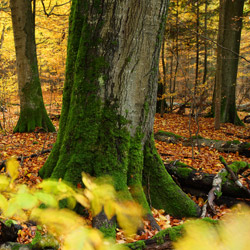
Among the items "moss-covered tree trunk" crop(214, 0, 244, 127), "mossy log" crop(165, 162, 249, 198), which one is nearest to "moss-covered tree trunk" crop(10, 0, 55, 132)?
"mossy log" crop(165, 162, 249, 198)

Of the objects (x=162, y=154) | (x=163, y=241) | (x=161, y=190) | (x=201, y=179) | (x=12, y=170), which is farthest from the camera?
(x=162, y=154)

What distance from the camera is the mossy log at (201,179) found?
3.87m

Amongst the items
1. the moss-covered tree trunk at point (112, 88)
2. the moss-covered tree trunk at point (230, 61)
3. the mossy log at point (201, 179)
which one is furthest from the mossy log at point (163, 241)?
the moss-covered tree trunk at point (230, 61)

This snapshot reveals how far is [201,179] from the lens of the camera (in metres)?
4.04

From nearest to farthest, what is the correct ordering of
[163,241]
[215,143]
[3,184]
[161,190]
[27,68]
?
[3,184], [163,241], [161,190], [215,143], [27,68]

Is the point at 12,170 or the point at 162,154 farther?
the point at 162,154

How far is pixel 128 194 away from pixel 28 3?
824 cm

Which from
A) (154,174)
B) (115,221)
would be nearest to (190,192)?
(154,174)

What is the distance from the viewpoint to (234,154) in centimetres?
665

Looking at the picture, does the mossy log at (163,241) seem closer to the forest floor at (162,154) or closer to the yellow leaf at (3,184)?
the yellow leaf at (3,184)

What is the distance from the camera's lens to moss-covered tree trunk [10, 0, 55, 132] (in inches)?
312

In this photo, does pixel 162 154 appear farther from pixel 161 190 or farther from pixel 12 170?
pixel 12 170

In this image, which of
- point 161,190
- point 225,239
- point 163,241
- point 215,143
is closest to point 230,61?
point 215,143

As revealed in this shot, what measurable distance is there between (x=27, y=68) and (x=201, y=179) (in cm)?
723
